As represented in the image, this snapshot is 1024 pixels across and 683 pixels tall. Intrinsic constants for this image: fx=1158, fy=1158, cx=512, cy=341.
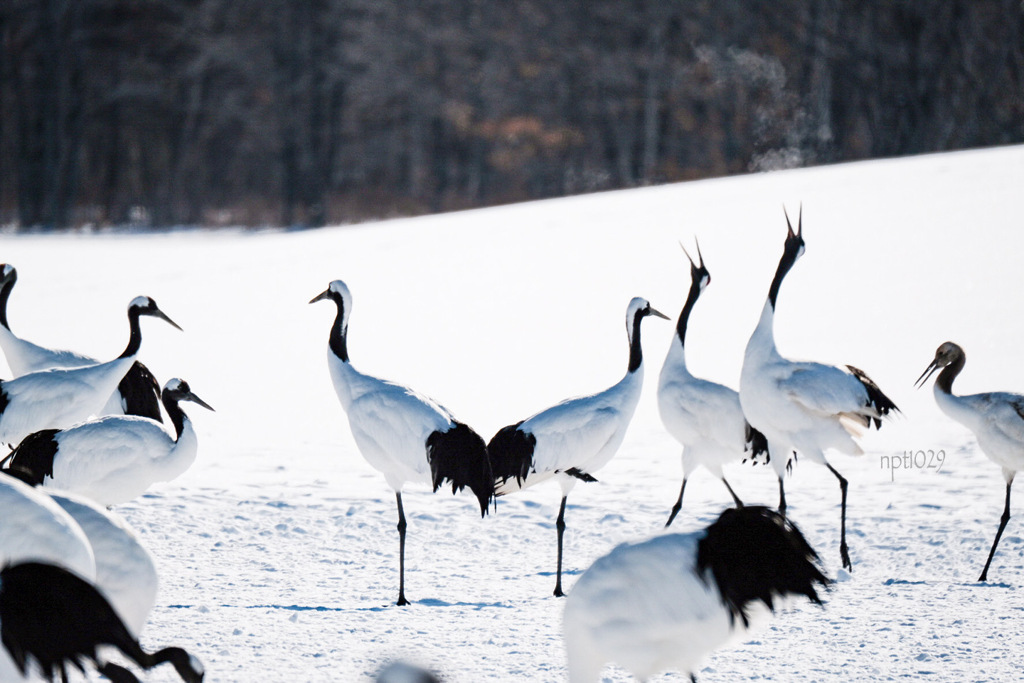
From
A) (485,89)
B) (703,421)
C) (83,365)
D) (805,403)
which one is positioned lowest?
(703,421)

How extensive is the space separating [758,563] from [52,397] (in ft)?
13.3

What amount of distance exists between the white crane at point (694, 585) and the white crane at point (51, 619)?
137 centimetres

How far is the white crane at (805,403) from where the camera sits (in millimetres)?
5641

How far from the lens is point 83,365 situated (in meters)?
6.69

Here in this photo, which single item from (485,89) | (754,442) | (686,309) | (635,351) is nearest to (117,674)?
(635,351)

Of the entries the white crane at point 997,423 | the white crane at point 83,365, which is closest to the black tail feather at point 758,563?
the white crane at point 997,423

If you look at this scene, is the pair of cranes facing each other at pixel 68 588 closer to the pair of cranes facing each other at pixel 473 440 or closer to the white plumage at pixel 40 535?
the white plumage at pixel 40 535

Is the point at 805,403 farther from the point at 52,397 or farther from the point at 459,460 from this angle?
the point at 52,397

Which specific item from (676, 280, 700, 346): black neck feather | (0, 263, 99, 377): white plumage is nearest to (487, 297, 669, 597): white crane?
(676, 280, 700, 346): black neck feather

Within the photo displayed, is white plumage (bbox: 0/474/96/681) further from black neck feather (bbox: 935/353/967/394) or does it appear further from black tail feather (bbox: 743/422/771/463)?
black neck feather (bbox: 935/353/967/394)

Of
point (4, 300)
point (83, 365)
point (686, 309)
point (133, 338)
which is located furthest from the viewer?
point (4, 300)

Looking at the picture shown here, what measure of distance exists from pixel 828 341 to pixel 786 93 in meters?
16.3

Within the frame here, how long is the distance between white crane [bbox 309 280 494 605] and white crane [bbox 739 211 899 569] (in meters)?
1.46

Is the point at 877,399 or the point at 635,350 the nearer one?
the point at 877,399
